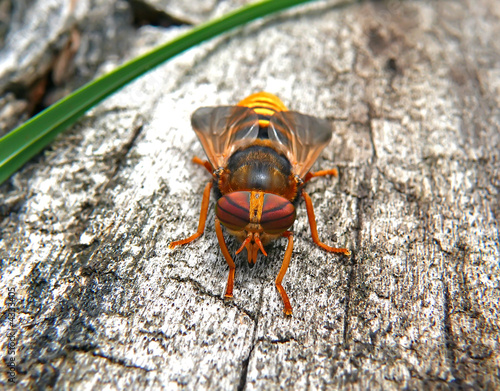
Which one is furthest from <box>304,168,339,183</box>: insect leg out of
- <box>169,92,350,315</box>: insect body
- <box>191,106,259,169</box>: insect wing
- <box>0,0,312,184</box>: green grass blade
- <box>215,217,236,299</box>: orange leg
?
<box>0,0,312,184</box>: green grass blade

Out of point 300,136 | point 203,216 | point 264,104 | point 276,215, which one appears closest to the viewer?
point 276,215

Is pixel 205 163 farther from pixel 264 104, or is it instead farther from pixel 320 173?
pixel 320 173

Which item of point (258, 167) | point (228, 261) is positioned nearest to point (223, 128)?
point (258, 167)

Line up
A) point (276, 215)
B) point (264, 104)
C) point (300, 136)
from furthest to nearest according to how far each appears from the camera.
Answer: point (264, 104) < point (300, 136) < point (276, 215)

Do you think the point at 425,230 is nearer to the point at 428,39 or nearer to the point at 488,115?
the point at 488,115

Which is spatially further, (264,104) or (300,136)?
(264,104)

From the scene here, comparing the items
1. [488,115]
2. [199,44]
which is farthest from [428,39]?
[199,44]
